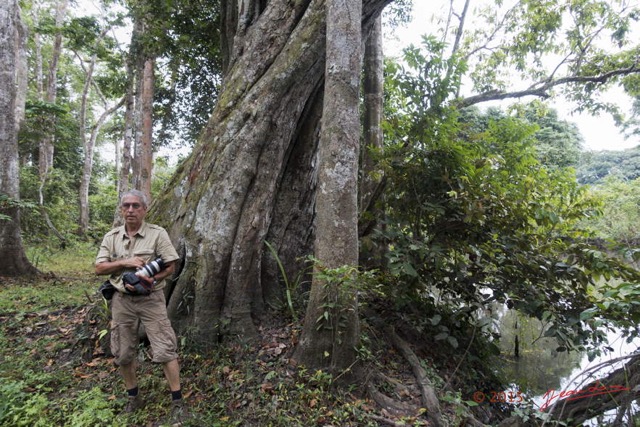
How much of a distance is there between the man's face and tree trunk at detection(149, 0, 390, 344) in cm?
88

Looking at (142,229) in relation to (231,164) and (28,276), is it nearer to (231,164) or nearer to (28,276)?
(231,164)

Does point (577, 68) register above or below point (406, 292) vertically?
above

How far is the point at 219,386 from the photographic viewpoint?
3189 mm

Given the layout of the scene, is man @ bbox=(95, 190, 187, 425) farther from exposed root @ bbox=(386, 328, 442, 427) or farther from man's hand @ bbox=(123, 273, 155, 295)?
exposed root @ bbox=(386, 328, 442, 427)

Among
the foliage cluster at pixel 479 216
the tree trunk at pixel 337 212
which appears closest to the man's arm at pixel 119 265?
the tree trunk at pixel 337 212

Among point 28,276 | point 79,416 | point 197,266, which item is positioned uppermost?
point 197,266

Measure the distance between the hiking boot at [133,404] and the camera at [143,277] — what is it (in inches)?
35.5

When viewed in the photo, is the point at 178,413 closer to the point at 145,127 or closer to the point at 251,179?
the point at 251,179

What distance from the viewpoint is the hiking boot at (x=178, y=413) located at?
9.23 feet

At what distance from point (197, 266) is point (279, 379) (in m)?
1.42

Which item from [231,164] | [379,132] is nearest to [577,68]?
[379,132]

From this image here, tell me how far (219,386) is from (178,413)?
40 centimetres

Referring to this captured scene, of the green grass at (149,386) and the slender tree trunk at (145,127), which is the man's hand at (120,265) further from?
the slender tree trunk at (145,127)

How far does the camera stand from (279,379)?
3156mm
